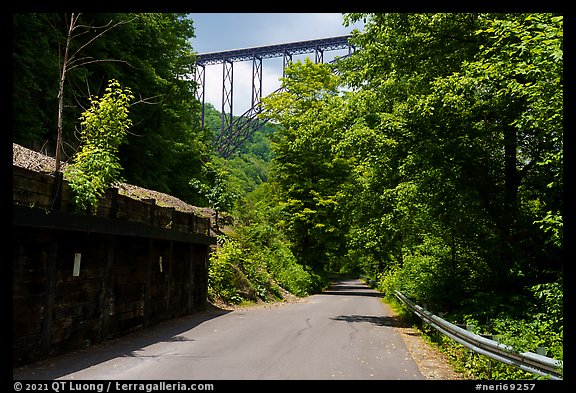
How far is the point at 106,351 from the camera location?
9258 mm

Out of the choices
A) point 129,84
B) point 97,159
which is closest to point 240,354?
point 97,159

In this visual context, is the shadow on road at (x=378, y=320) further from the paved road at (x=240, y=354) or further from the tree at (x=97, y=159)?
the tree at (x=97, y=159)

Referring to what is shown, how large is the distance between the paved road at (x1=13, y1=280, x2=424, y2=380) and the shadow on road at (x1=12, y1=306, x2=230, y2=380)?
0.05 feet

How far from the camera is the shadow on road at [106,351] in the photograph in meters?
7.27

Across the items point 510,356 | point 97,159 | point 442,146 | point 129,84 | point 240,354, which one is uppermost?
point 129,84

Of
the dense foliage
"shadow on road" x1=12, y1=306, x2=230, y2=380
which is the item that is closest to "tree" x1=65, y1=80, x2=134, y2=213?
the dense foliage

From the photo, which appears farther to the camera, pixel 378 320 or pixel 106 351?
pixel 378 320

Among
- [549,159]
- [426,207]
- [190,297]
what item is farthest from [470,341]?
[190,297]

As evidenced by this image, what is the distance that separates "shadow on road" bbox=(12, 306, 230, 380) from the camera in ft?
23.9

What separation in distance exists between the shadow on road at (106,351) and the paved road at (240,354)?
0.01 metres

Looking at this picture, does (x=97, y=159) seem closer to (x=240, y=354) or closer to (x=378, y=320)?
(x=240, y=354)

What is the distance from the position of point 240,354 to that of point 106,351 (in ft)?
8.48

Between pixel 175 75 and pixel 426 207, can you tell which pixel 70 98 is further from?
pixel 426 207

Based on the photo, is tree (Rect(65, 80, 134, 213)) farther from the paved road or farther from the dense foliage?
the paved road
